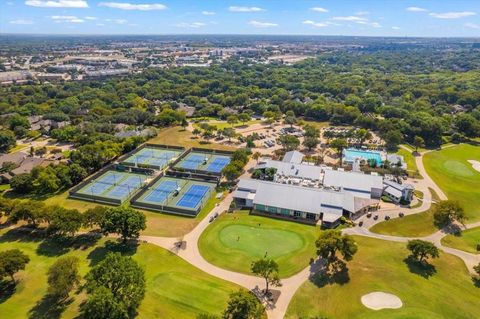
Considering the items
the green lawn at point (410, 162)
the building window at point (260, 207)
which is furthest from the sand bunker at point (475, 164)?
the building window at point (260, 207)

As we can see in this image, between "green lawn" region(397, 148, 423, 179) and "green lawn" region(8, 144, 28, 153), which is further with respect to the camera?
"green lawn" region(8, 144, 28, 153)

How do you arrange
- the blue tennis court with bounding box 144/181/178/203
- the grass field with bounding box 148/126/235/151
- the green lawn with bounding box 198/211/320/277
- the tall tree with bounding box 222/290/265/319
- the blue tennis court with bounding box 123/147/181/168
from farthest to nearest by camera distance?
the grass field with bounding box 148/126/235/151
the blue tennis court with bounding box 123/147/181/168
the blue tennis court with bounding box 144/181/178/203
the green lawn with bounding box 198/211/320/277
the tall tree with bounding box 222/290/265/319

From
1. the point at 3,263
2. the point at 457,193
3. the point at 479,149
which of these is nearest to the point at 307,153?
the point at 457,193

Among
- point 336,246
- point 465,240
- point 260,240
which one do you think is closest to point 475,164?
point 465,240

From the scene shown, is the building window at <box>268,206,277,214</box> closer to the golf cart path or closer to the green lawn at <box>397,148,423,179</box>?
the golf cart path

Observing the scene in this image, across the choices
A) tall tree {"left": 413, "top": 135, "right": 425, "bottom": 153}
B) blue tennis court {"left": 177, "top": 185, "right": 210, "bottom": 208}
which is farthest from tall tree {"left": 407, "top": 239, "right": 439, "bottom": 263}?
tall tree {"left": 413, "top": 135, "right": 425, "bottom": 153}

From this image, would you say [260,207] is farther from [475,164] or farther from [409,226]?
[475,164]

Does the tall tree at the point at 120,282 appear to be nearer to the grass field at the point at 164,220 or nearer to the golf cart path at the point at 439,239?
the grass field at the point at 164,220
